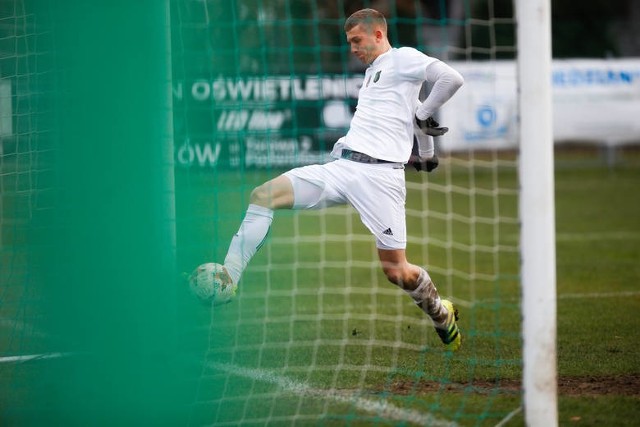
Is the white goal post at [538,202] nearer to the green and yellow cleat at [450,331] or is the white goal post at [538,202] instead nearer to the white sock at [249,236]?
the green and yellow cleat at [450,331]

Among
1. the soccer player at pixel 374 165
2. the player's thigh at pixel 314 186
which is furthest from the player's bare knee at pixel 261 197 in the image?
the player's thigh at pixel 314 186

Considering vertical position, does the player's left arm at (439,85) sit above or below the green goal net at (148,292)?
above

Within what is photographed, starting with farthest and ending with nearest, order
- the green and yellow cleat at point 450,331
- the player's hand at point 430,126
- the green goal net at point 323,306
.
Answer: the green and yellow cleat at point 450,331
the player's hand at point 430,126
the green goal net at point 323,306

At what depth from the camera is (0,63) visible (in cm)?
697

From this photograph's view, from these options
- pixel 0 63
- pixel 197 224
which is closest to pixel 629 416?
pixel 197 224

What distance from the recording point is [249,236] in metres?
6.25

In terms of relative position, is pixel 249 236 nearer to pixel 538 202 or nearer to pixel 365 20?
pixel 365 20

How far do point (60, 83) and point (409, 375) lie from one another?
2.65 metres

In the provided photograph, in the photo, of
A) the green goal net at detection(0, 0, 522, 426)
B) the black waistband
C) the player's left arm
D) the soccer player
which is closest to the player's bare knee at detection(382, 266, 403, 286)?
the soccer player

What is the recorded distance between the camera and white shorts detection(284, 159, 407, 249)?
6.25m

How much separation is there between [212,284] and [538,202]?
1.93 meters

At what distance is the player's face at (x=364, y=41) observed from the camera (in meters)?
6.23

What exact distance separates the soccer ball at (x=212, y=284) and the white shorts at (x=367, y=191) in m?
0.78

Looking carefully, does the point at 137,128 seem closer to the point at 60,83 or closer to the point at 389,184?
the point at 60,83
